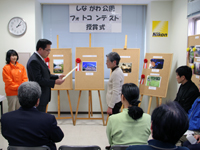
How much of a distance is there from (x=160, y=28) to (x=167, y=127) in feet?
13.0

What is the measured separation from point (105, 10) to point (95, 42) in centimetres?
83

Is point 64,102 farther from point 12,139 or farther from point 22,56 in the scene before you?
point 12,139

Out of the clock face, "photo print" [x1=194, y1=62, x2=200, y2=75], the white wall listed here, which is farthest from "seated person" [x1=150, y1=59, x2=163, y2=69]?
the clock face

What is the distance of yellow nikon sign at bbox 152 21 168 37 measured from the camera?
449 centimetres

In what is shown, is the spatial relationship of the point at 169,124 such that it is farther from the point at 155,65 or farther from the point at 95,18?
the point at 95,18

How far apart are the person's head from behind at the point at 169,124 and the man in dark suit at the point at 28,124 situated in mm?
842

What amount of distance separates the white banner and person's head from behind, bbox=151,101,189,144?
4082 mm

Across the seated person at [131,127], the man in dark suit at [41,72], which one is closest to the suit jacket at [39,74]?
the man in dark suit at [41,72]

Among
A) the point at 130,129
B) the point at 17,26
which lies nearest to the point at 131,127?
the point at 130,129

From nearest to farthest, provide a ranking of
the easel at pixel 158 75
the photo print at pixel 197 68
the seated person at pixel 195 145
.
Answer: the seated person at pixel 195 145 < the photo print at pixel 197 68 < the easel at pixel 158 75

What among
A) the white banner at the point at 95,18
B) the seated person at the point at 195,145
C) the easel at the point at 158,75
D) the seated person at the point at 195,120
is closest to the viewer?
the seated person at the point at 195,145

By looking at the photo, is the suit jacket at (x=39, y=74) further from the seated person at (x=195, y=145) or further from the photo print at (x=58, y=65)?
the seated person at (x=195, y=145)

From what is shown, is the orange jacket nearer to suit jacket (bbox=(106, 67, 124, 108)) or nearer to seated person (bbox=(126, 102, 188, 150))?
suit jacket (bbox=(106, 67, 124, 108))

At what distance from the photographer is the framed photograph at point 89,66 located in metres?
4.14
